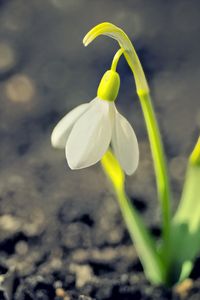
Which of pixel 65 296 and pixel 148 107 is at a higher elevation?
pixel 148 107

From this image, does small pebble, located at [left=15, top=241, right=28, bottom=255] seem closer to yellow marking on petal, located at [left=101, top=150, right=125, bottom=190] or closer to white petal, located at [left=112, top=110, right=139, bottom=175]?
yellow marking on petal, located at [left=101, top=150, right=125, bottom=190]

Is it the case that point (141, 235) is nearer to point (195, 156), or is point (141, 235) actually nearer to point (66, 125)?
point (195, 156)

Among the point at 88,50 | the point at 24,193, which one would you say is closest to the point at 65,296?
the point at 24,193

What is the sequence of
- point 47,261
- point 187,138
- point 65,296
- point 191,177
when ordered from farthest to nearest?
→ point 187,138 → point 47,261 → point 65,296 → point 191,177

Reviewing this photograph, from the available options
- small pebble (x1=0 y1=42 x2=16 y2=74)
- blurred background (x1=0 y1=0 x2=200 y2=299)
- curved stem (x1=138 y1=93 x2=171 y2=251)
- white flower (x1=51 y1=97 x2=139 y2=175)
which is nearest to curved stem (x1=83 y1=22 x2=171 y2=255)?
curved stem (x1=138 y1=93 x2=171 y2=251)

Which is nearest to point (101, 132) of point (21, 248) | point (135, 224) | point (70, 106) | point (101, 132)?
point (101, 132)

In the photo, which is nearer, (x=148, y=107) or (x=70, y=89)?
(x=148, y=107)

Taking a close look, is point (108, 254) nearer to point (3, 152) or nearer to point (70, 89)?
point (3, 152)
